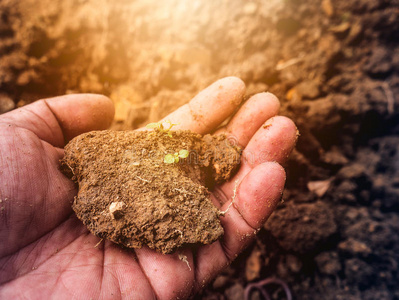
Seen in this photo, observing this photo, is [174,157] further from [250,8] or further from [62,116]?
[250,8]

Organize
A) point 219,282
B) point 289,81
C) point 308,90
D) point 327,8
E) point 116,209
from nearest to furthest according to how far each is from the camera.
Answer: point 116,209
point 219,282
point 308,90
point 289,81
point 327,8

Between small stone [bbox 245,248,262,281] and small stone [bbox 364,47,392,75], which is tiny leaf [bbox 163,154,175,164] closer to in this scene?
small stone [bbox 245,248,262,281]

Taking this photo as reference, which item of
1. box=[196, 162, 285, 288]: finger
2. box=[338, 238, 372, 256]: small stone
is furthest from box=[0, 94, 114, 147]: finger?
box=[338, 238, 372, 256]: small stone

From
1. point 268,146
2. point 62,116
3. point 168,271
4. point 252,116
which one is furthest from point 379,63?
point 62,116

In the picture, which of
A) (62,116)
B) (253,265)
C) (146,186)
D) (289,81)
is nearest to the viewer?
(146,186)

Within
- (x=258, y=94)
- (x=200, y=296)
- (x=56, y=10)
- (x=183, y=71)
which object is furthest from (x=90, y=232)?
(x=56, y=10)

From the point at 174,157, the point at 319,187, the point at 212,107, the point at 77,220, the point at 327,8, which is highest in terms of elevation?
the point at 327,8

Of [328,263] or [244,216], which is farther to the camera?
[328,263]

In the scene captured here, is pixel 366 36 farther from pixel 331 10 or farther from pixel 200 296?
pixel 200 296

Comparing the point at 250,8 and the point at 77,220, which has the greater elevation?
the point at 250,8
